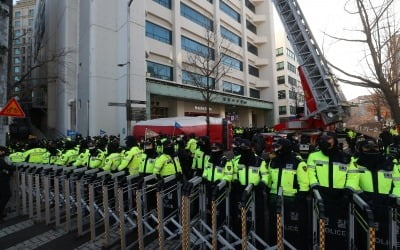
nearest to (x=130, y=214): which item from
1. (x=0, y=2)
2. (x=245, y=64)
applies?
(x=0, y=2)

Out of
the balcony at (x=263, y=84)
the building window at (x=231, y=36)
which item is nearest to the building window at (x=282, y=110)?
the balcony at (x=263, y=84)

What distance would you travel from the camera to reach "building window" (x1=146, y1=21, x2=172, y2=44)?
89.8 feet

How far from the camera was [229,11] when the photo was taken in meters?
41.3

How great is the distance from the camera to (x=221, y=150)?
5.88 metres

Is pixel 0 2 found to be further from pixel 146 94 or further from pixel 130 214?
pixel 146 94

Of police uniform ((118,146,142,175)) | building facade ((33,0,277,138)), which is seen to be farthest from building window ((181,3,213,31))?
police uniform ((118,146,142,175))

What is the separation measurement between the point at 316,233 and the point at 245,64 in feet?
133

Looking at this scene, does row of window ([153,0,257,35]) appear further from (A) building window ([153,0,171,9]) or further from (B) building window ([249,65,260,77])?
(B) building window ([249,65,260,77])

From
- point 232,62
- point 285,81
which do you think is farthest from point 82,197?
point 285,81

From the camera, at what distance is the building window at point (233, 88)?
125 ft

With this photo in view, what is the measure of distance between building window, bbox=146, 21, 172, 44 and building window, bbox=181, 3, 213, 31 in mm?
3686

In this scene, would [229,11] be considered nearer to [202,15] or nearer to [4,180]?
[202,15]

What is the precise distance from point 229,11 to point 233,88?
10708 millimetres

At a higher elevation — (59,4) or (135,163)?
(59,4)
